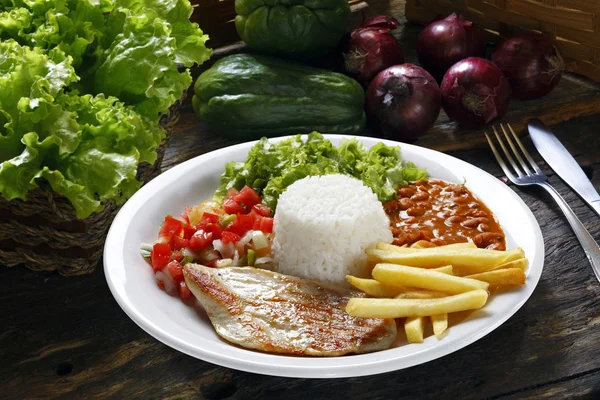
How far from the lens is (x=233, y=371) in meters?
2.73

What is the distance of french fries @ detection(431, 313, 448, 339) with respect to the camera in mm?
2494

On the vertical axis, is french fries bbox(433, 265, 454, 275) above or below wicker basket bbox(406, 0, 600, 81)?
above

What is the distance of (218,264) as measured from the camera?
3051 millimetres

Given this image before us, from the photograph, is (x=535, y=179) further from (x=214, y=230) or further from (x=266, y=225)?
(x=214, y=230)

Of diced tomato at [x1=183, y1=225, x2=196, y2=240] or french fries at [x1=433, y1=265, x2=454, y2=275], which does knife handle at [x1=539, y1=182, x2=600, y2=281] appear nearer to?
french fries at [x1=433, y1=265, x2=454, y2=275]

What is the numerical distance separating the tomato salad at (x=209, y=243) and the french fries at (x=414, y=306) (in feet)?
2.23

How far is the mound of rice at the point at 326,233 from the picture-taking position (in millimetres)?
3062

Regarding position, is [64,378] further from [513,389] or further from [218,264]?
[513,389]

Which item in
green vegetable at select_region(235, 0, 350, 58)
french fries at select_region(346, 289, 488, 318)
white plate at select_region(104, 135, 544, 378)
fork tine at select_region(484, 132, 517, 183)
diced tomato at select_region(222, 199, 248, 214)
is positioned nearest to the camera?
white plate at select_region(104, 135, 544, 378)

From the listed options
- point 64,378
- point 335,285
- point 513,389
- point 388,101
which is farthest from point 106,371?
point 388,101

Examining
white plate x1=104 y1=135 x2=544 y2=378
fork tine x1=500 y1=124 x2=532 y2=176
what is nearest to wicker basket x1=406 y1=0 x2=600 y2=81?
fork tine x1=500 y1=124 x2=532 y2=176


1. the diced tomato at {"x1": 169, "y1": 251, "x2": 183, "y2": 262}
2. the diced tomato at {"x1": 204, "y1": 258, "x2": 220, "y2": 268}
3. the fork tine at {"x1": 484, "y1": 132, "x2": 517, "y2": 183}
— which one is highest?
the diced tomato at {"x1": 169, "y1": 251, "x2": 183, "y2": 262}

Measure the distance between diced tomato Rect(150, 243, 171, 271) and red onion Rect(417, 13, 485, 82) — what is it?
219 cm

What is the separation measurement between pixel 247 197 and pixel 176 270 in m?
0.57
